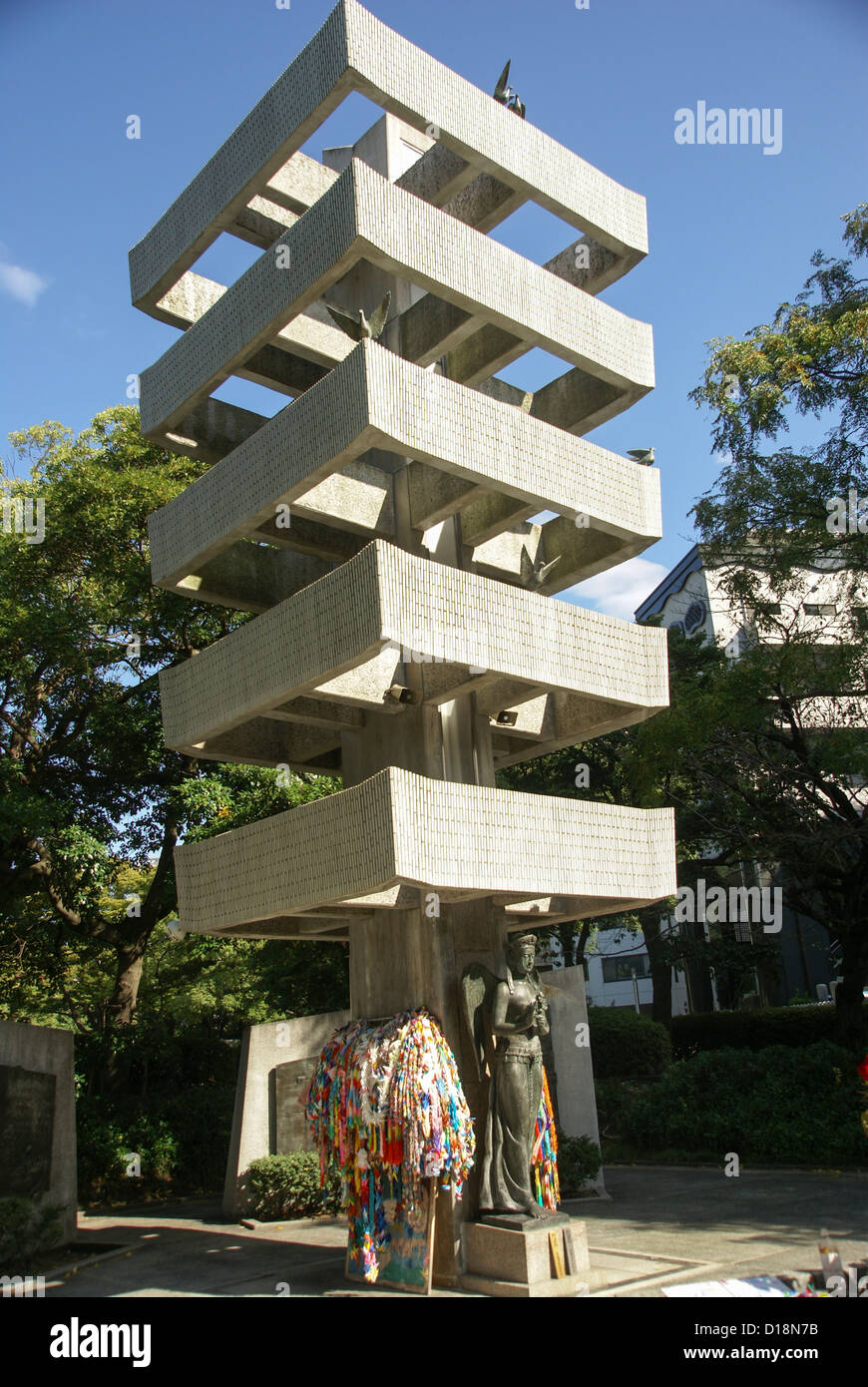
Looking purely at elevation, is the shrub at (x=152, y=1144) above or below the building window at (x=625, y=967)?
below

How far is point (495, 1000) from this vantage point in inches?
356

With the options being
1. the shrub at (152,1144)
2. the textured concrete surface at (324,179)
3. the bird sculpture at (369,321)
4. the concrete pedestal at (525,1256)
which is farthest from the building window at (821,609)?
the shrub at (152,1144)

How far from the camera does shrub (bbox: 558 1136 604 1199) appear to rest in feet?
42.8

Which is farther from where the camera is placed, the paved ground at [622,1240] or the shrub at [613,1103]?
the shrub at [613,1103]

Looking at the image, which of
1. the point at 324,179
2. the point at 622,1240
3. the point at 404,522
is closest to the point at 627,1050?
the point at 622,1240

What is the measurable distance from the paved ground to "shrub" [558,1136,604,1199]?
24 cm

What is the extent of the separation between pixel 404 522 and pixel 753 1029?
15666 mm

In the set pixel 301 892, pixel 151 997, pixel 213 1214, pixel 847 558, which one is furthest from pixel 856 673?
pixel 151 997

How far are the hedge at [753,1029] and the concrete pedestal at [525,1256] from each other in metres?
12.1

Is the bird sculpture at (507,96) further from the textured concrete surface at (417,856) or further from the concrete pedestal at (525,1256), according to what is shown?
the concrete pedestal at (525,1256)

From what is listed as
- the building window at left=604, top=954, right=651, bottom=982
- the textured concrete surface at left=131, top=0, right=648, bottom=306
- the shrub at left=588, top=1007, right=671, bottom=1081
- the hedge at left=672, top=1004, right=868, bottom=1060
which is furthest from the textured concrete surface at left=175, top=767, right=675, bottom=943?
the building window at left=604, top=954, right=651, bottom=982

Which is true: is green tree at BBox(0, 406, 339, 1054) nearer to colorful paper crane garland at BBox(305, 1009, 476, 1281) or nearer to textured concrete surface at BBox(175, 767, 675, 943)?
textured concrete surface at BBox(175, 767, 675, 943)

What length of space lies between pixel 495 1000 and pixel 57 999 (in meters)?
17.5

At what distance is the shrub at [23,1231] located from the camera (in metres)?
10.4
